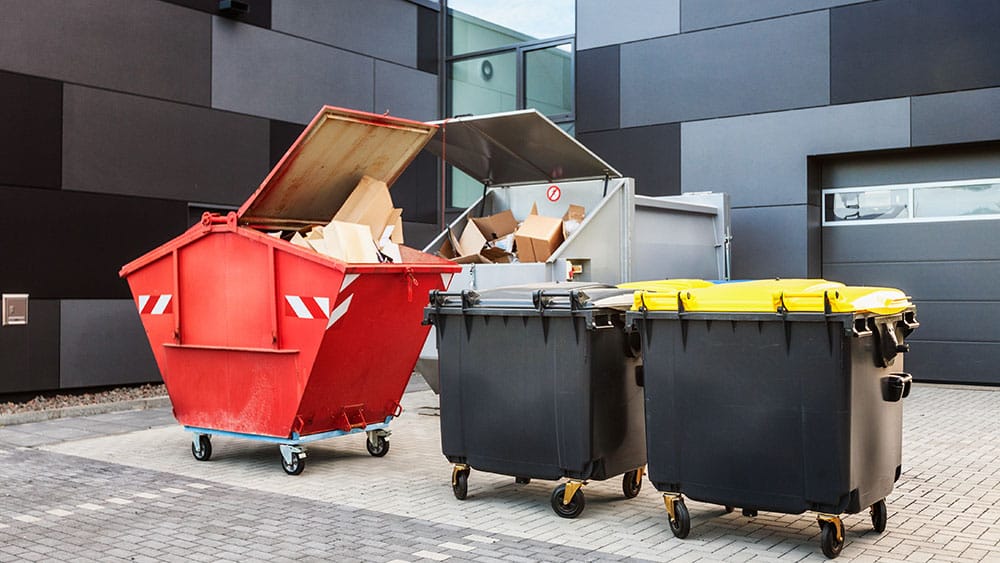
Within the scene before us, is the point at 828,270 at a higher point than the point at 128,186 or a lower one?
lower

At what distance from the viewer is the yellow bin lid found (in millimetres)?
4414

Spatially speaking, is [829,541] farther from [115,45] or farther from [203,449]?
[115,45]

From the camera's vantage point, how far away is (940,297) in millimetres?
11328

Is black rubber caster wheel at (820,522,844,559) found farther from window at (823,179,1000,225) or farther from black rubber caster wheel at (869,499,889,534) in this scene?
window at (823,179,1000,225)

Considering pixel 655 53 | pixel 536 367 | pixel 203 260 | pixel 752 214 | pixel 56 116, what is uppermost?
pixel 655 53

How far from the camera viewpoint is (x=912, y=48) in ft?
36.8

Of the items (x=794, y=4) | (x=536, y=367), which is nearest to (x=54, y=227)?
(x=536, y=367)

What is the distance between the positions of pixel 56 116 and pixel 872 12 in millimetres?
9264

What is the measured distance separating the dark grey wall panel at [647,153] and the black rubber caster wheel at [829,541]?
8.91m

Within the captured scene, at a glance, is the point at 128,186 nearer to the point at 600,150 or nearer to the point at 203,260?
the point at 203,260

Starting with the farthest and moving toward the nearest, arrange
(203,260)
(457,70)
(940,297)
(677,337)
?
(457,70)
(940,297)
(203,260)
(677,337)

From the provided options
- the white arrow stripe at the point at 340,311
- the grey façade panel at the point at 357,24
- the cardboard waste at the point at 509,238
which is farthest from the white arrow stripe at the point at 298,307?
the grey façade panel at the point at 357,24

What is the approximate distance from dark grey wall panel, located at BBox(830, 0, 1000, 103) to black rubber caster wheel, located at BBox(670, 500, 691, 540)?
821cm

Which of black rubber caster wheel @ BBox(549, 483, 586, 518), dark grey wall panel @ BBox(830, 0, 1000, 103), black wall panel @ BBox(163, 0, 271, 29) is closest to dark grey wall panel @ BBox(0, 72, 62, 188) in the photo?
black wall panel @ BBox(163, 0, 271, 29)
